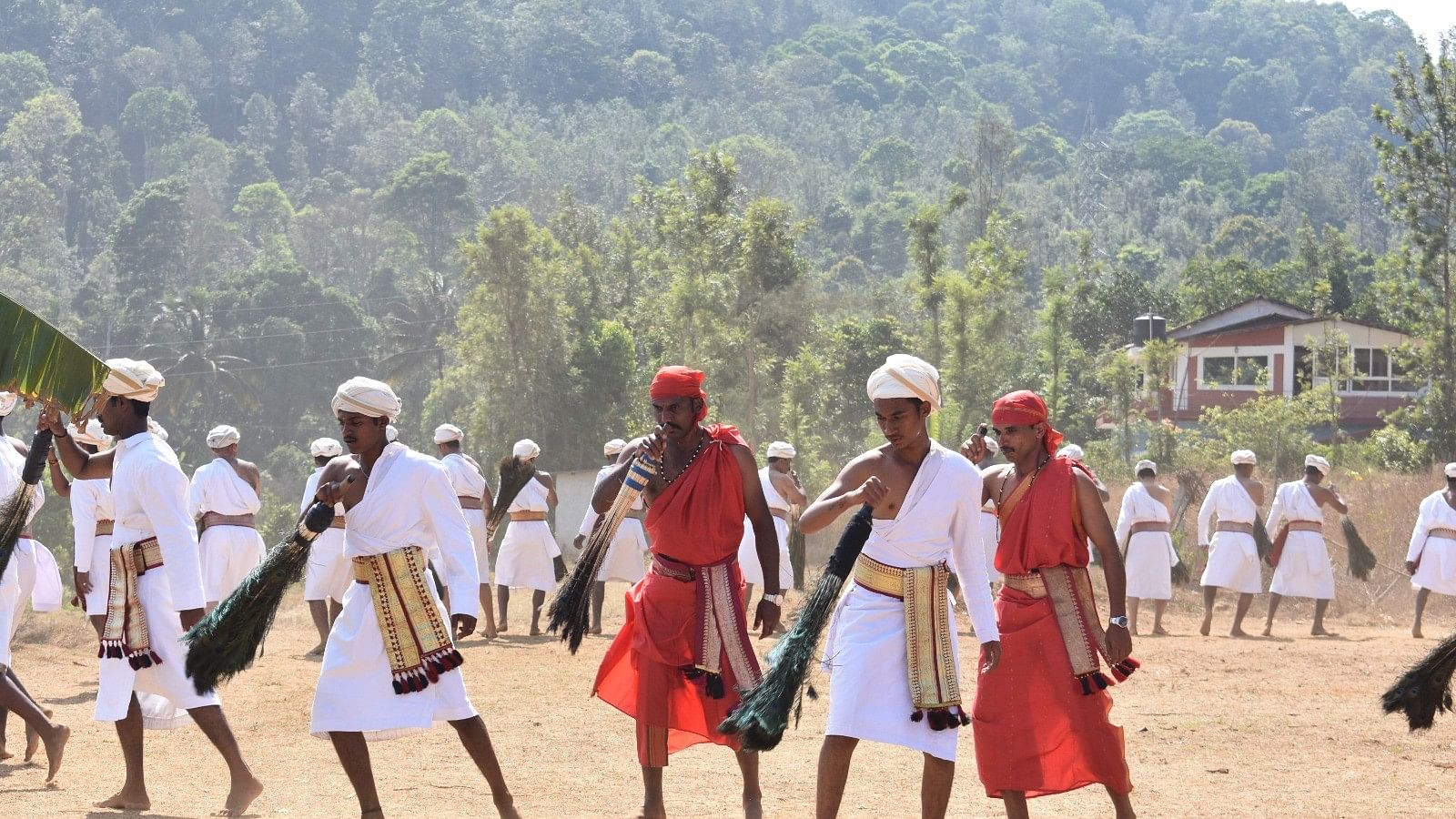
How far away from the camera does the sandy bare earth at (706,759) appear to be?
26.7 feet

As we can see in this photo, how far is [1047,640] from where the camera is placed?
6.85 m

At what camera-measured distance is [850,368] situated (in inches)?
1786

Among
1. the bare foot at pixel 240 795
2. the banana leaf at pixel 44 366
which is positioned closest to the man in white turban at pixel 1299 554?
the bare foot at pixel 240 795

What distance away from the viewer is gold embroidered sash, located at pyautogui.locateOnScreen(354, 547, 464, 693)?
6418 mm

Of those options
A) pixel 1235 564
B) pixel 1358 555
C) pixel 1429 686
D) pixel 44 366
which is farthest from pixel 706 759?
pixel 1358 555

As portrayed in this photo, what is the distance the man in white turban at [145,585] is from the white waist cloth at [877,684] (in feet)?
9.33

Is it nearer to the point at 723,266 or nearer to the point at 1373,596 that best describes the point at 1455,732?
the point at 1373,596

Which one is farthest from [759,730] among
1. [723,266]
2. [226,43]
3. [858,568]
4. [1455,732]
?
[226,43]

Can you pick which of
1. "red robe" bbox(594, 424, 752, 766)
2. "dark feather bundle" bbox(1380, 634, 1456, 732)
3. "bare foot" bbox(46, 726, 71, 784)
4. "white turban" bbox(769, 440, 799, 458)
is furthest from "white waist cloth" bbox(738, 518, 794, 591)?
"dark feather bundle" bbox(1380, 634, 1456, 732)

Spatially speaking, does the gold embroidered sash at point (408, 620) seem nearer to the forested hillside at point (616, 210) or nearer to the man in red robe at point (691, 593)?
the man in red robe at point (691, 593)

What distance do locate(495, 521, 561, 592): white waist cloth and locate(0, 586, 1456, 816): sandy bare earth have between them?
2.75 m

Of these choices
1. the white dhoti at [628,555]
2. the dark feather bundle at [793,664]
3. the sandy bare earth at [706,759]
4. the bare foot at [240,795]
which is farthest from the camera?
the white dhoti at [628,555]

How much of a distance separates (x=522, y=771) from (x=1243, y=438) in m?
27.0

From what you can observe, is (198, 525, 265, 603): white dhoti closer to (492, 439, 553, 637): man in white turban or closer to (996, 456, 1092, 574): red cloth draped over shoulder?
(492, 439, 553, 637): man in white turban
